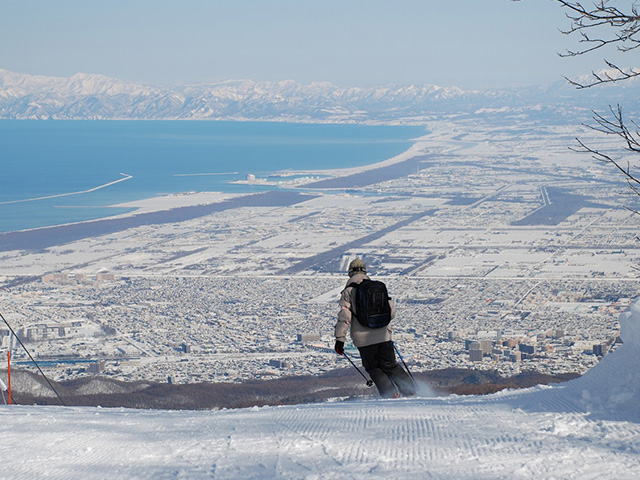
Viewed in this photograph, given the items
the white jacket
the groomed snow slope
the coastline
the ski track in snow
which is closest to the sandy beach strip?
the coastline

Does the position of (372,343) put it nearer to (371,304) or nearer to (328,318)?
(371,304)

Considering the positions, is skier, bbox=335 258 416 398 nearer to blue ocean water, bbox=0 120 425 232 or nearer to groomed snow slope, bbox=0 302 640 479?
groomed snow slope, bbox=0 302 640 479

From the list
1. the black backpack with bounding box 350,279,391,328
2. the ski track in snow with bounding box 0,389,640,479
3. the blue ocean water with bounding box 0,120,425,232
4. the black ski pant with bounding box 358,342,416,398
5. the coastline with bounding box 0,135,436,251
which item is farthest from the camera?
the blue ocean water with bounding box 0,120,425,232

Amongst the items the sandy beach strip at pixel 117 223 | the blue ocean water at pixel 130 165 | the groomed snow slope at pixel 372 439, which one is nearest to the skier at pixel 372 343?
the groomed snow slope at pixel 372 439

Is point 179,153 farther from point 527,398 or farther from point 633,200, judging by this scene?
point 527,398

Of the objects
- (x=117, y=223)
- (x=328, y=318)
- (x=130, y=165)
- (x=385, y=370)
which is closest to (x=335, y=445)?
(x=385, y=370)

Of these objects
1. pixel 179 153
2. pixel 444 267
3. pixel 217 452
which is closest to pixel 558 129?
pixel 179 153
